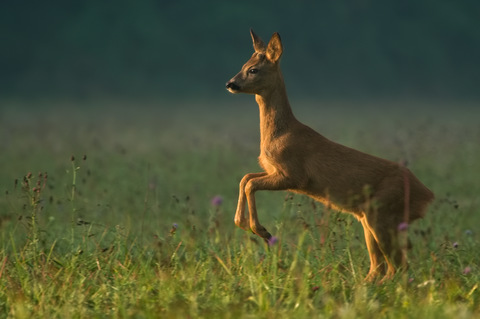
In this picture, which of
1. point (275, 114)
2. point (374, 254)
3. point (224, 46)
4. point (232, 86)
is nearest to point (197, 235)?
point (275, 114)

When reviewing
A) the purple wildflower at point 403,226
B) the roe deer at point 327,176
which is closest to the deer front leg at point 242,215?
the roe deer at point 327,176

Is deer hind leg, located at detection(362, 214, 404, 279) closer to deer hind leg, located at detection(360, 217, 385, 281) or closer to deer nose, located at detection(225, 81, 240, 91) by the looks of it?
deer hind leg, located at detection(360, 217, 385, 281)

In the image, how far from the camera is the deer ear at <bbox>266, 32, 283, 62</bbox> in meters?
5.97

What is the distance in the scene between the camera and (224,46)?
52.5 metres

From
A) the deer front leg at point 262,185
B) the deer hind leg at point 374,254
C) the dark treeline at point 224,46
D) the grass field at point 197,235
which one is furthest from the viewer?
the dark treeline at point 224,46

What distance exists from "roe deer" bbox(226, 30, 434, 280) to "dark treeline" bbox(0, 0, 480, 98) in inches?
1551

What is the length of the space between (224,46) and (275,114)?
154 feet

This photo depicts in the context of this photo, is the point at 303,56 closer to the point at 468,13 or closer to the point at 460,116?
the point at 468,13

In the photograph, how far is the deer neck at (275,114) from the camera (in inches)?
241

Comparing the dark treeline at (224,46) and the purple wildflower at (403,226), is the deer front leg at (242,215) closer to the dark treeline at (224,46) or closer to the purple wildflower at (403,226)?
the purple wildflower at (403,226)

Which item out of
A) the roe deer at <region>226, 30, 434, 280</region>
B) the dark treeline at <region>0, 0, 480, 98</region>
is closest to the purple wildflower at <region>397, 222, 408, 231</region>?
the roe deer at <region>226, 30, 434, 280</region>

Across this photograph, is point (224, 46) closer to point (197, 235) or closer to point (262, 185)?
point (197, 235)

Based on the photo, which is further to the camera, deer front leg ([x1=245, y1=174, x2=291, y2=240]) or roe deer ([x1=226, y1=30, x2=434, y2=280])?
roe deer ([x1=226, y1=30, x2=434, y2=280])

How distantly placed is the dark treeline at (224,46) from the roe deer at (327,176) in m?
39.4
